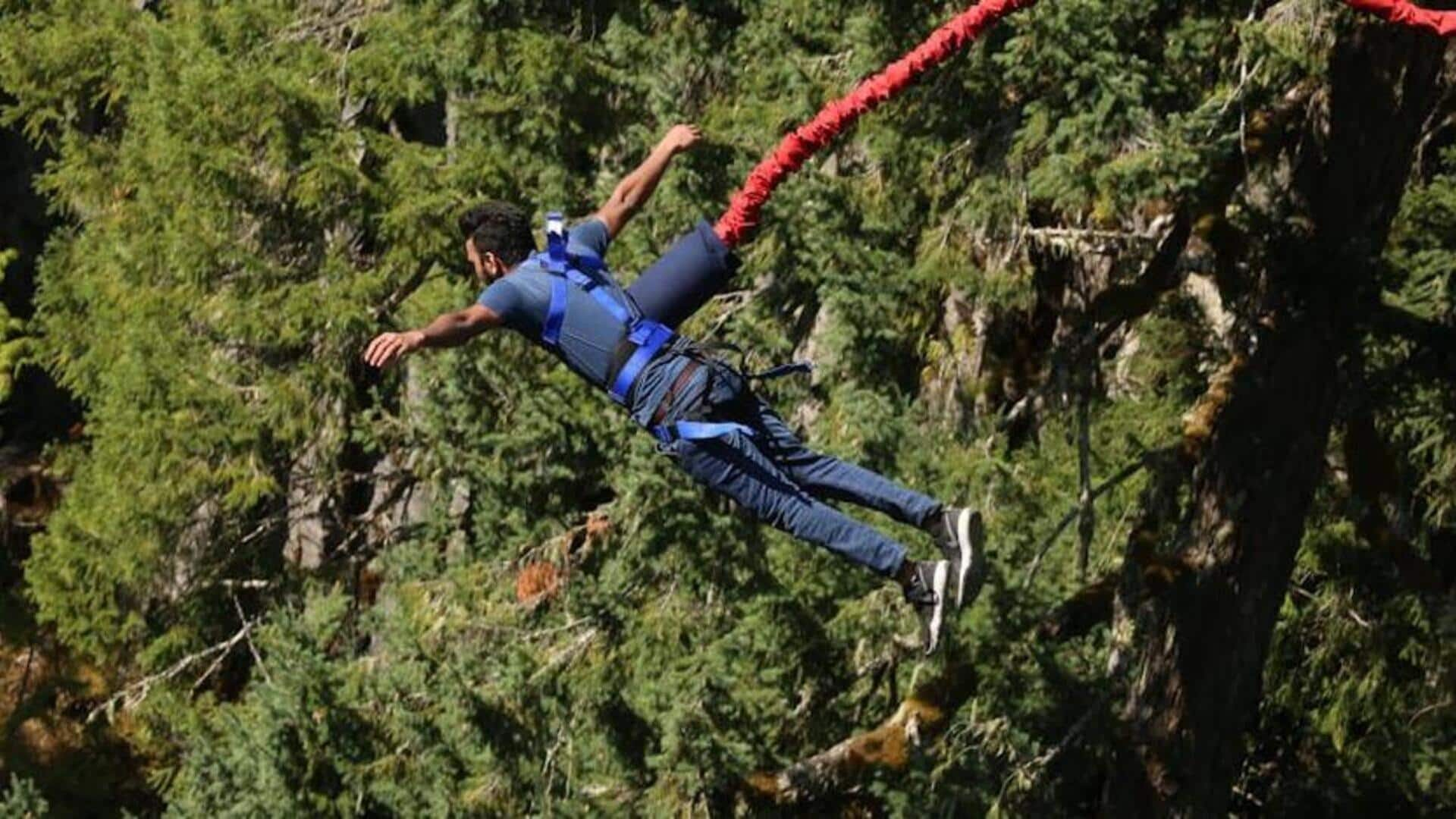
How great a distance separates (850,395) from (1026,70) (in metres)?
1.62

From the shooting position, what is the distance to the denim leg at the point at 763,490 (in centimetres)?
788

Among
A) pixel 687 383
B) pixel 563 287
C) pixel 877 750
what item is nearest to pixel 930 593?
pixel 687 383

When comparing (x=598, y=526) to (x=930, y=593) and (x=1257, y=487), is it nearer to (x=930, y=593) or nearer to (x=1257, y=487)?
(x=1257, y=487)

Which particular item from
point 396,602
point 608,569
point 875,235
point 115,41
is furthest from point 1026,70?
point 115,41

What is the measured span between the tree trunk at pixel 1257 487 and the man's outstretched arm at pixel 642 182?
3490 mm

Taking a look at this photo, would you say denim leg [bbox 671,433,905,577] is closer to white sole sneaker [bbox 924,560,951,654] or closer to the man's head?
white sole sneaker [bbox 924,560,951,654]

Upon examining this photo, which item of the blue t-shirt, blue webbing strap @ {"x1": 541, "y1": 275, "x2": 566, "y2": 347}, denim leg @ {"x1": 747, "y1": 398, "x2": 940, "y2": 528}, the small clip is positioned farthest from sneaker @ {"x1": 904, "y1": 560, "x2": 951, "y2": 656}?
the small clip

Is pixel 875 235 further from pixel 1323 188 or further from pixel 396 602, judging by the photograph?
pixel 396 602

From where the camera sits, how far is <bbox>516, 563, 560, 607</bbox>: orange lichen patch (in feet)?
41.4

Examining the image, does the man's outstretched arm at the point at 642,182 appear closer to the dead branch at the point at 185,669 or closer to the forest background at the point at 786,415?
the forest background at the point at 786,415

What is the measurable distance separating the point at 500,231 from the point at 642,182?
0.52m

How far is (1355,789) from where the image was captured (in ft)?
49.2

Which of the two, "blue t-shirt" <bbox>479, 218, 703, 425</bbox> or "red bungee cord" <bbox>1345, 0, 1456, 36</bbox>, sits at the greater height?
"red bungee cord" <bbox>1345, 0, 1456, 36</bbox>

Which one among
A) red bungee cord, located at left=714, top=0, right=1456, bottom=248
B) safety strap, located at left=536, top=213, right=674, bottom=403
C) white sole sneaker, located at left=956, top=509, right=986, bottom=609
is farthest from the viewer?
red bungee cord, located at left=714, top=0, right=1456, bottom=248
